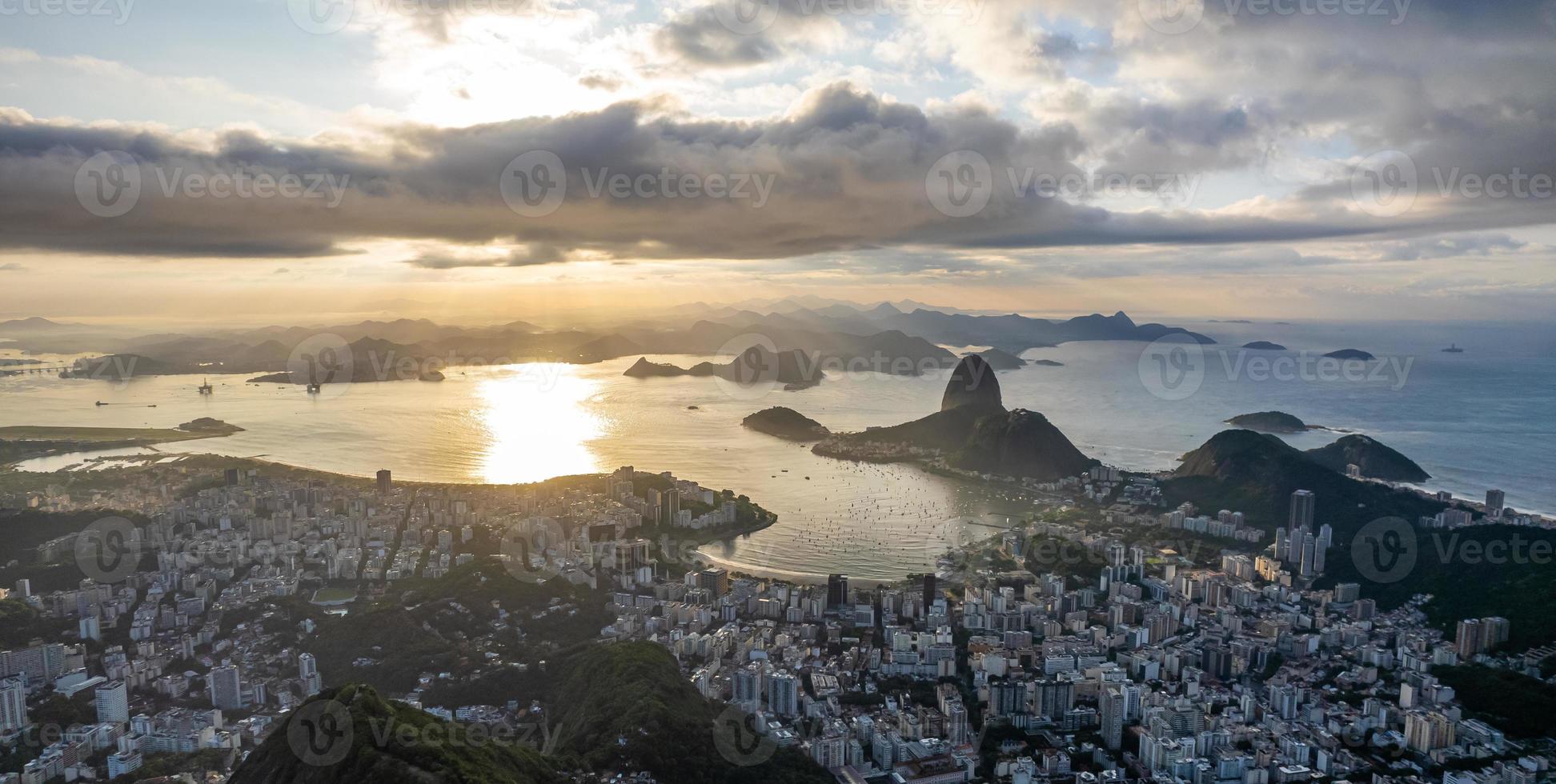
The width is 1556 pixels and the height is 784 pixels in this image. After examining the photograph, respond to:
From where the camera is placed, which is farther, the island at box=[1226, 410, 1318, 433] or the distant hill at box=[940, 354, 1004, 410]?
the island at box=[1226, 410, 1318, 433]

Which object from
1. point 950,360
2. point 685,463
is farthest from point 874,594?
point 950,360

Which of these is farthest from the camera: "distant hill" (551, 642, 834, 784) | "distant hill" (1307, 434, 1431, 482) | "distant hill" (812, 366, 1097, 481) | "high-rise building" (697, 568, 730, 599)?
"distant hill" (812, 366, 1097, 481)

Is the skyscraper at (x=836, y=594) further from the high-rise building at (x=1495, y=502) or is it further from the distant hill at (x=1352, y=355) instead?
the distant hill at (x=1352, y=355)

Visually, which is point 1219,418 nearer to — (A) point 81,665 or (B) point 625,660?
(B) point 625,660

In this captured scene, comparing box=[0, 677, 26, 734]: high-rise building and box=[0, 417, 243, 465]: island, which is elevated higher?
box=[0, 417, 243, 465]: island

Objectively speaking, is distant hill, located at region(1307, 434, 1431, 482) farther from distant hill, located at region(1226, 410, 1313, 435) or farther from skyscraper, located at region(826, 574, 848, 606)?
skyscraper, located at region(826, 574, 848, 606)

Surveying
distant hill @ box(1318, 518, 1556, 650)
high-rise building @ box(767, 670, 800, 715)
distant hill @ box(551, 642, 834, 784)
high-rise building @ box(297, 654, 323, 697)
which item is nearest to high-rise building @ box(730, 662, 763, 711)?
high-rise building @ box(767, 670, 800, 715)

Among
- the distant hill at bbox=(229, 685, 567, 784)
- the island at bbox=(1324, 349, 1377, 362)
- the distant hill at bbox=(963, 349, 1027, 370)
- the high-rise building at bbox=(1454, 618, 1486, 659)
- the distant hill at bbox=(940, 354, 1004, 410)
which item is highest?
the island at bbox=(1324, 349, 1377, 362)

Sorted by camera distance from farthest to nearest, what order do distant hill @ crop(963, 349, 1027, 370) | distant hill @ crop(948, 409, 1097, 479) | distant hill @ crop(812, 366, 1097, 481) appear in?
1. distant hill @ crop(963, 349, 1027, 370)
2. distant hill @ crop(812, 366, 1097, 481)
3. distant hill @ crop(948, 409, 1097, 479)
